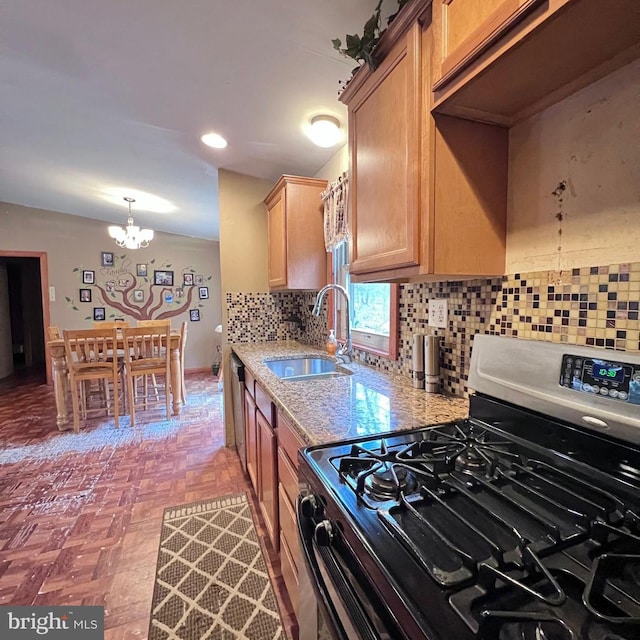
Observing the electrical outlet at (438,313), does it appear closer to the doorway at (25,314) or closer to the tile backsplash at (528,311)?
the tile backsplash at (528,311)

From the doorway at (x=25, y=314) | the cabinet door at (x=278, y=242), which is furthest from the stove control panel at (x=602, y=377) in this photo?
the doorway at (x=25, y=314)

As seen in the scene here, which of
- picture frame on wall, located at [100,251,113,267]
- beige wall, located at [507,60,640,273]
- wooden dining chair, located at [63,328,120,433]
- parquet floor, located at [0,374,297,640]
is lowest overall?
parquet floor, located at [0,374,297,640]

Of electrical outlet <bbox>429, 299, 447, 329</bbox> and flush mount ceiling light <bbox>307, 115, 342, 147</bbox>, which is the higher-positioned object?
flush mount ceiling light <bbox>307, 115, 342, 147</bbox>

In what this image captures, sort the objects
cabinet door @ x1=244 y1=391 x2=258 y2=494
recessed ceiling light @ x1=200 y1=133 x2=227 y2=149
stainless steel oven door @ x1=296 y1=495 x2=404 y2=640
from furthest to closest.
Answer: recessed ceiling light @ x1=200 y1=133 x2=227 y2=149
cabinet door @ x1=244 y1=391 x2=258 y2=494
stainless steel oven door @ x1=296 y1=495 x2=404 y2=640

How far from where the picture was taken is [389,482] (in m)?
0.67

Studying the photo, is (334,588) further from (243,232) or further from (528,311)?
(243,232)

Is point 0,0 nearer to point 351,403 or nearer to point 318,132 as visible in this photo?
point 318,132

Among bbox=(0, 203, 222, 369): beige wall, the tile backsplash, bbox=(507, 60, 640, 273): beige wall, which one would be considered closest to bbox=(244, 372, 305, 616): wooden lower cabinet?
the tile backsplash

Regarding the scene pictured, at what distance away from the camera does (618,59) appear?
733 mm

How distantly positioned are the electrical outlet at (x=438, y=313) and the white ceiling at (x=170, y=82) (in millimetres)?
1092

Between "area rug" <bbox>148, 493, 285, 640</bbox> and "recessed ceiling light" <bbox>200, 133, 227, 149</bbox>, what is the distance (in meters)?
2.39

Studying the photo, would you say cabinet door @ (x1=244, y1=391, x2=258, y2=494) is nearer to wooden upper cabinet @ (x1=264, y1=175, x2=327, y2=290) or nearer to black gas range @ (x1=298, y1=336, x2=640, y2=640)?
wooden upper cabinet @ (x1=264, y1=175, x2=327, y2=290)

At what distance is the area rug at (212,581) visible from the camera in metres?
1.29

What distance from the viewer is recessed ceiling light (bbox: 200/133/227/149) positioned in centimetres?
229
